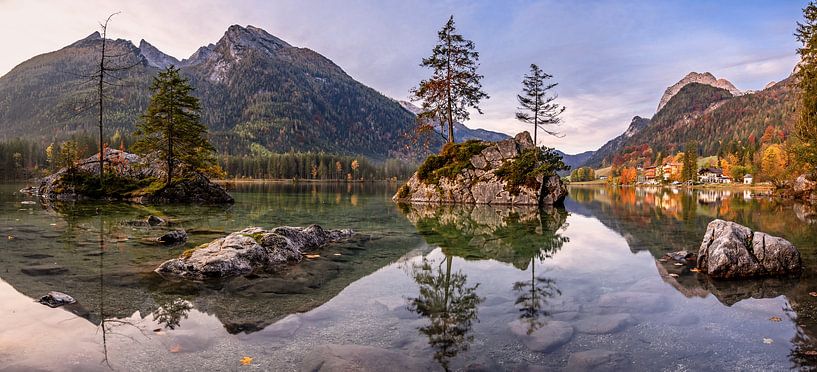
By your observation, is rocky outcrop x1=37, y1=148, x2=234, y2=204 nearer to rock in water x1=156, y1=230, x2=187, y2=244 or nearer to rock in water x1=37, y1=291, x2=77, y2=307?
rock in water x1=156, y1=230, x2=187, y2=244

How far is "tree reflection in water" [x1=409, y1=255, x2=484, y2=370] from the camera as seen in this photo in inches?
267

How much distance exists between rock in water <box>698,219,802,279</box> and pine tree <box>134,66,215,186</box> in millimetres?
41155

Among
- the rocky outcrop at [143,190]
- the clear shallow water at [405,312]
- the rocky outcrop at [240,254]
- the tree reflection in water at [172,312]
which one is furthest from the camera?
the rocky outcrop at [143,190]

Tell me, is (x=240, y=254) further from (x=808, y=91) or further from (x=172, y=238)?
(x=808, y=91)

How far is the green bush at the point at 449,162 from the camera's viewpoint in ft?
147

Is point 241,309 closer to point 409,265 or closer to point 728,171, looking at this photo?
point 409,265

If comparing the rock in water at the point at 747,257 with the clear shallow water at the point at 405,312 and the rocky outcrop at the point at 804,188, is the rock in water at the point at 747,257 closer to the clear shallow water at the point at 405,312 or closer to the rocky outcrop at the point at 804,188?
the clear shallow water at the point at 405,312

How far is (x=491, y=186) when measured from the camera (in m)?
42.8

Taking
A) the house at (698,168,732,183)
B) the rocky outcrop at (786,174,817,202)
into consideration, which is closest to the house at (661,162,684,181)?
the house at (698,168,732,183)

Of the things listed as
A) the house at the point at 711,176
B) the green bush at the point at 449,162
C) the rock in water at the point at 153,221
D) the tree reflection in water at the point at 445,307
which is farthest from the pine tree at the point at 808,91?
the house at the point at 711,176

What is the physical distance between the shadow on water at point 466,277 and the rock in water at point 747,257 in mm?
4667

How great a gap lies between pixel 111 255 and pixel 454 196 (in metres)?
33.3

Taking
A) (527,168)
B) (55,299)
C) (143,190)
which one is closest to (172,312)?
(55,299)

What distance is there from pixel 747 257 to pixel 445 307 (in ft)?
30.1
